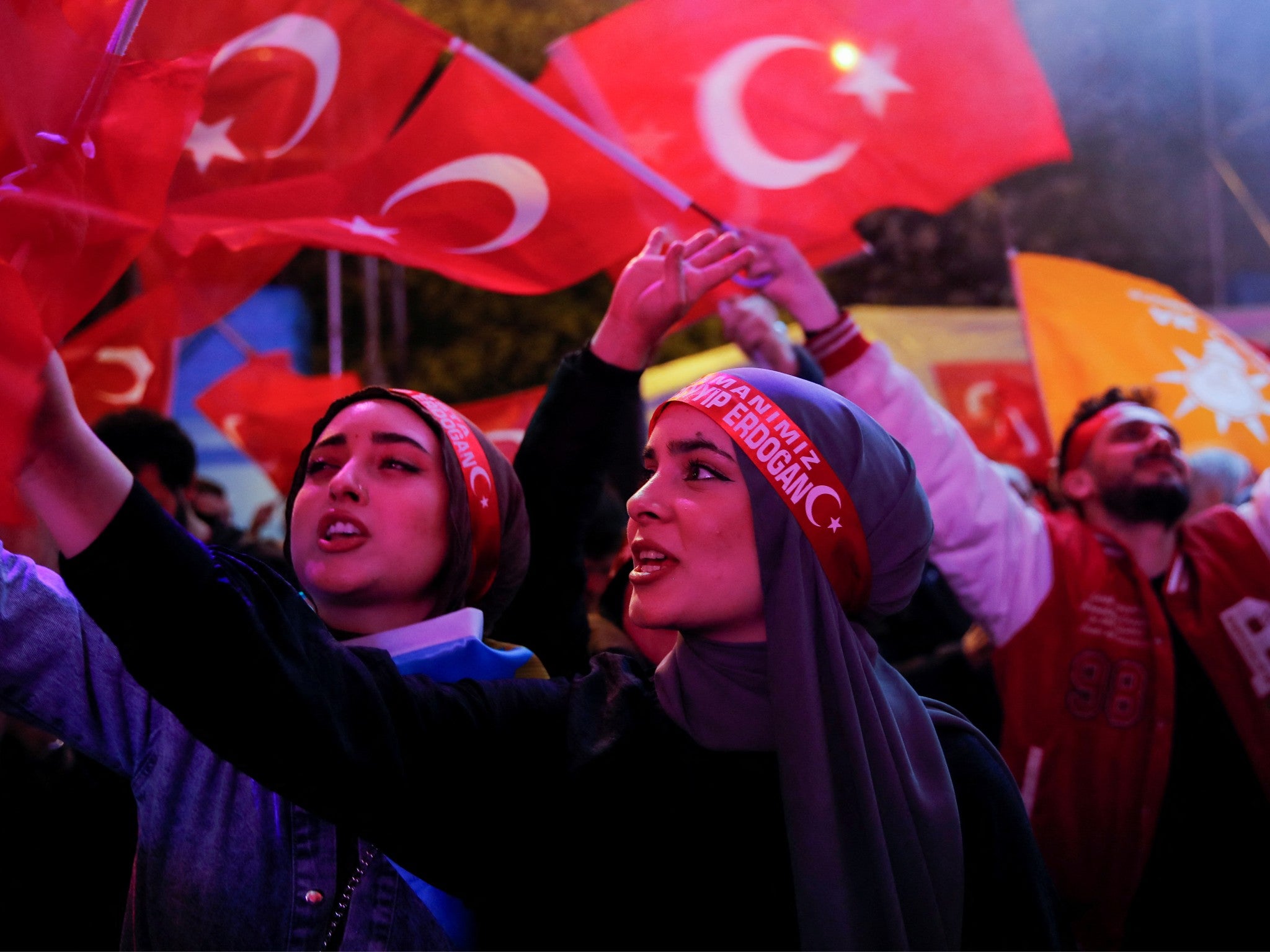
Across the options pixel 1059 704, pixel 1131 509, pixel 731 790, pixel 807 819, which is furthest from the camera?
pixel 1131 509

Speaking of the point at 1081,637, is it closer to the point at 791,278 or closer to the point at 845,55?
the point at 791,278

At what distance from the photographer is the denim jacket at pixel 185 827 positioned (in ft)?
5.27

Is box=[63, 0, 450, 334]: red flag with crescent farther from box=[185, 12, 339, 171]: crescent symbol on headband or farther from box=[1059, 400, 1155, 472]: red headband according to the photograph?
box=[1059, 400, 1155, 472]: red headband

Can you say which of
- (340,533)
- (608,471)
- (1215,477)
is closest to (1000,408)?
(1215,477)

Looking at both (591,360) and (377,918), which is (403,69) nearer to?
(591,360)

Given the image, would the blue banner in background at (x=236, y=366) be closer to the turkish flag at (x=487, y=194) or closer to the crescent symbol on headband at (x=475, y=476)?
the turkish flag at (x=487, y=194)

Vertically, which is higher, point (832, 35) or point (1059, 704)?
point (832, 35)

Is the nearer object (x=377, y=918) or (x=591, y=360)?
(x=377, y=918)

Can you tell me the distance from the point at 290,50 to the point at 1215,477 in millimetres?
3793

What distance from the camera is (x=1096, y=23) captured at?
1396cm

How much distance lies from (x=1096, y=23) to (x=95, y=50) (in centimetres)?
1463

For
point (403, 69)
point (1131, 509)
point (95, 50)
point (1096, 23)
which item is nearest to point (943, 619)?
point (1131, 509)

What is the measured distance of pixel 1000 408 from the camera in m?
6.26

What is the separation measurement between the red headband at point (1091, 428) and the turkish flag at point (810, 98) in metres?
0.87
